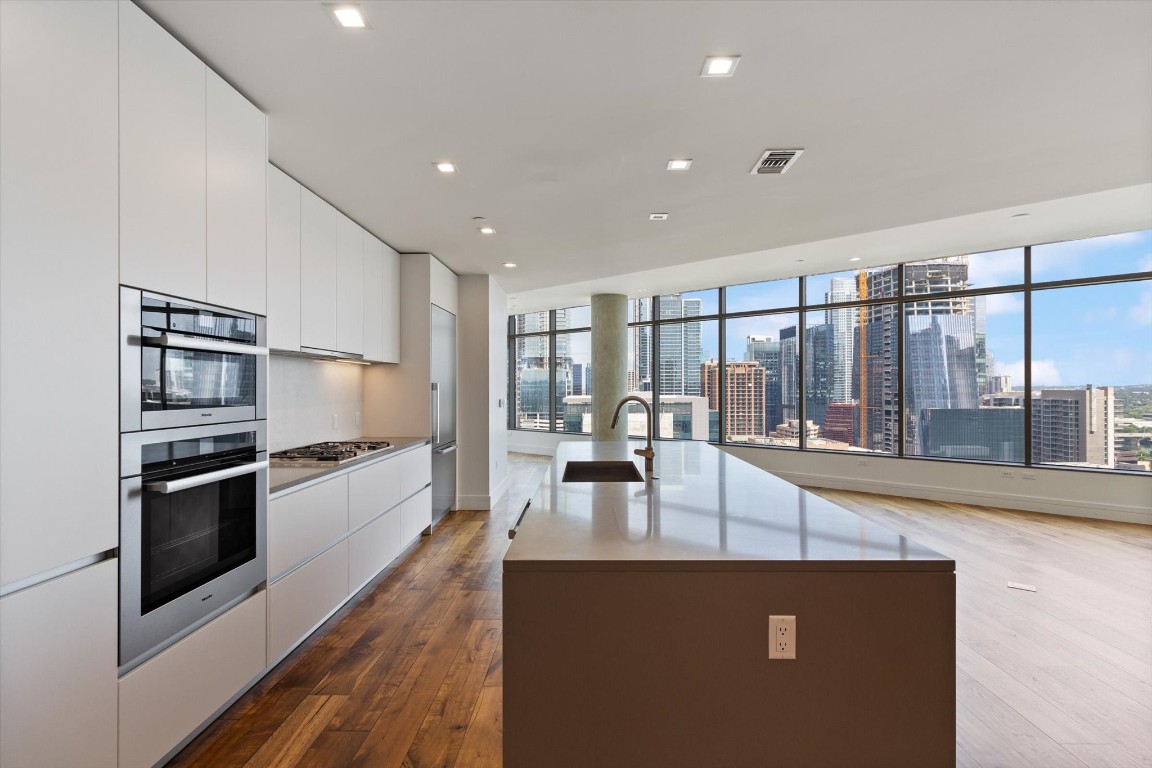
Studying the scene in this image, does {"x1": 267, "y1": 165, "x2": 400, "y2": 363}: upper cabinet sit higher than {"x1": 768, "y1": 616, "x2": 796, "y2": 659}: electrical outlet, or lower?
higher

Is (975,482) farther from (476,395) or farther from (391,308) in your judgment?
(391,308)

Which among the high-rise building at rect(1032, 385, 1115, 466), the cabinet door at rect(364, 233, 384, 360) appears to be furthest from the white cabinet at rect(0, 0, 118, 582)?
the high-rise building at rect(1032, 385, 1115, 466)

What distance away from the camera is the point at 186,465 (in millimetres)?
1931

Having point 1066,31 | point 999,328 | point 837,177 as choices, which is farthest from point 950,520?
point 1066,31

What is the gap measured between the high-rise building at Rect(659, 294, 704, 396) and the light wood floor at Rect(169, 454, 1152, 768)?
4.77 m

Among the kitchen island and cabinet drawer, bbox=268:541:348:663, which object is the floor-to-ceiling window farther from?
cabinet drawer, bbox=268:541:348:663

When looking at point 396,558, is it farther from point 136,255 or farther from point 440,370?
point 136,255

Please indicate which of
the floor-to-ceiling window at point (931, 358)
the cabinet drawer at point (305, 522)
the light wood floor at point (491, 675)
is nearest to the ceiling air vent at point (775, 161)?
the light wood floor at point (491, 675)

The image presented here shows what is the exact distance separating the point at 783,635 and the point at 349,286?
11.8 feet

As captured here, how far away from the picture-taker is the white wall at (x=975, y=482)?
5395 millimetres

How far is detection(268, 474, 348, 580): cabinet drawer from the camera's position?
2.52 m

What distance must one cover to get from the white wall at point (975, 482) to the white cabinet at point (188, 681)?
6.62 m

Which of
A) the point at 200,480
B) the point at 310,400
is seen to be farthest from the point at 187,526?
the point at 310,400

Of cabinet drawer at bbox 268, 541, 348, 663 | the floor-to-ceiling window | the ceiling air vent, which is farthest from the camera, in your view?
the floor-to-ceiling window
